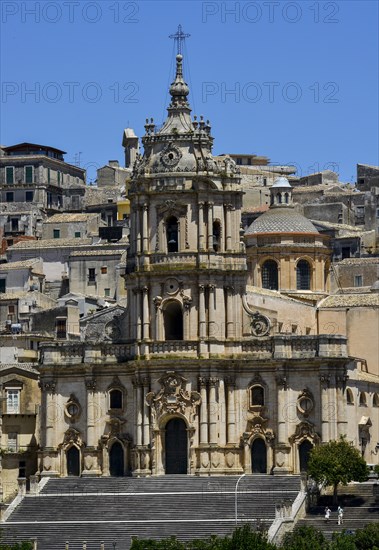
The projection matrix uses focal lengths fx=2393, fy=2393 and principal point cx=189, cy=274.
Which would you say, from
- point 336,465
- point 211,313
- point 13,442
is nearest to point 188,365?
point 211,313

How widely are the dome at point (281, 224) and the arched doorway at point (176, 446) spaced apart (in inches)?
769

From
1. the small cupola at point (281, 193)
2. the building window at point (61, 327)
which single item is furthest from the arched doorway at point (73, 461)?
the small cupola at point (281, 193)

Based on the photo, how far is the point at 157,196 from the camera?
11738cm

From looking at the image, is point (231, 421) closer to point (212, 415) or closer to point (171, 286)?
point (212, 415)

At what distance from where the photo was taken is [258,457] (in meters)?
115

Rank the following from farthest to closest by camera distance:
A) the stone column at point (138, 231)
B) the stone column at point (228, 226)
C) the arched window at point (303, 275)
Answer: the arched window at point (303, 275) < the stone column at point (138, 231) < the stone column at point (228, 226)

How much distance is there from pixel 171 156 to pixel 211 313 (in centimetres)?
806

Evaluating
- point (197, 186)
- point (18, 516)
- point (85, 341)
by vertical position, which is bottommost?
point (18, 516)

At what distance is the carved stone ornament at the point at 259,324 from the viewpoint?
383ft

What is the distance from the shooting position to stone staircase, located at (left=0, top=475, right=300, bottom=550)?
4183 inches

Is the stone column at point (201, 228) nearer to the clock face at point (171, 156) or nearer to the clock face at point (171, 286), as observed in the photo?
Result: the clock face at point (171, 286)

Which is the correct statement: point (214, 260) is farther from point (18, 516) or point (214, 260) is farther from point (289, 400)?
point (18, 516)

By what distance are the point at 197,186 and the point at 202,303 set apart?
5721mm

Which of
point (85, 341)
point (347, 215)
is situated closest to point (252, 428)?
point (85, 341)
